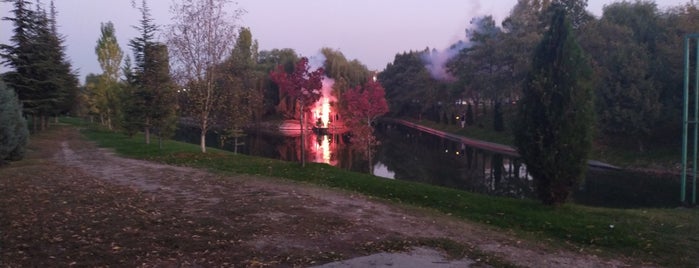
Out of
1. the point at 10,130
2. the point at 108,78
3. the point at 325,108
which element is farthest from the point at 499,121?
the point at 10,130

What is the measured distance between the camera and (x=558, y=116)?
836 cm

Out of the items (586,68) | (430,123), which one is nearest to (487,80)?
(430,123)

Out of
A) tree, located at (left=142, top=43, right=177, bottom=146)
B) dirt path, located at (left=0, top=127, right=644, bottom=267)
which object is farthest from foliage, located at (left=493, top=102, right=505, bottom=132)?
dirt path, located at (left=0, top=127, right=644, bottom=267)

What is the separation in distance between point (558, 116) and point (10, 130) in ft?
43.9

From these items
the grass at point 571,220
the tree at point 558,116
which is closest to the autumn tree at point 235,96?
the grass at point 571,220

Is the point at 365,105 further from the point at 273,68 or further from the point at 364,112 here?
the point at 273,68

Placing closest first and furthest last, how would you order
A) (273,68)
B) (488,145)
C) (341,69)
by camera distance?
(488,145), (341,69), (273,68)

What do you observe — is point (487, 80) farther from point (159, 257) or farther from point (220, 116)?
point (159, 257)

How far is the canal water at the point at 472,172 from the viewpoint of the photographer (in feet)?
52.1

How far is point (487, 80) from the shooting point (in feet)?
120

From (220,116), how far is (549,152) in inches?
533

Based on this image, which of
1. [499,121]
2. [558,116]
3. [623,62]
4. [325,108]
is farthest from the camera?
[325,108]

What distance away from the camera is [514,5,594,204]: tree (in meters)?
8.34

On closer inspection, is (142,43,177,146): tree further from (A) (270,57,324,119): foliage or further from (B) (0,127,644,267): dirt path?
(B) (0,127,644,267): dirt path
